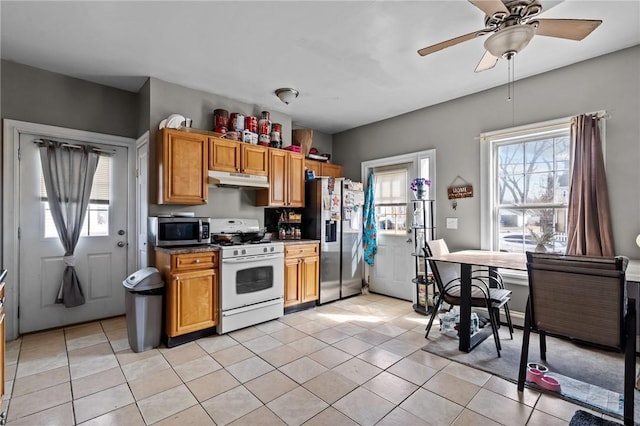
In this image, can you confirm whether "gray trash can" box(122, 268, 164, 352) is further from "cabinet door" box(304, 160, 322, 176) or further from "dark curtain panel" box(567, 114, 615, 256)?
"dark curtain panel" box(567, 114, 615, 256)

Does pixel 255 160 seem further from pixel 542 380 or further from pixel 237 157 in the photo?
pixel 542 380

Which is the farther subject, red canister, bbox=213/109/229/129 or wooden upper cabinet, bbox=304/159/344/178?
wooden upper cabinet, bbox=304/159/344/178

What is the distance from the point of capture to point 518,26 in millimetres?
1889

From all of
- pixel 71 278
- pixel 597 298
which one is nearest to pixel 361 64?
pixel 597 298

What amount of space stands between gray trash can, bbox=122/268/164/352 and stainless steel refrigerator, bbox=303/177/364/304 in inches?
80.1

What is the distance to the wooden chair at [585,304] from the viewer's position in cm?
180

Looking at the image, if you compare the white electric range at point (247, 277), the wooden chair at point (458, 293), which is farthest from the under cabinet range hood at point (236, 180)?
the wooden chair at point (458, 293)

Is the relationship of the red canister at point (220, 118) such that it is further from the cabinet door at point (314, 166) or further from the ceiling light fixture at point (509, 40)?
the ceiling light fixture at point (509, 40)

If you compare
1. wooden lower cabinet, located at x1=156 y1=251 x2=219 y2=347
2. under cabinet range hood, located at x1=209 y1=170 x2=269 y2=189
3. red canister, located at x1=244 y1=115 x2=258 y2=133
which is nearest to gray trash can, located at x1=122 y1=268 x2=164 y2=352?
wooden lower cabinet, located at x1=156 y1=251 x2=219 y2=347

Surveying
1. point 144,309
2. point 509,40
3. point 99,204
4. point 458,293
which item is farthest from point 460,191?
point 99,204

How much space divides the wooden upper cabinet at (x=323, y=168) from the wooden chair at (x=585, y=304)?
130 inches

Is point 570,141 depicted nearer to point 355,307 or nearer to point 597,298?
point 597,298

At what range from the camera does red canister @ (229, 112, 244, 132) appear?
3.71 metres

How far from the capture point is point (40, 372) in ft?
7.77
